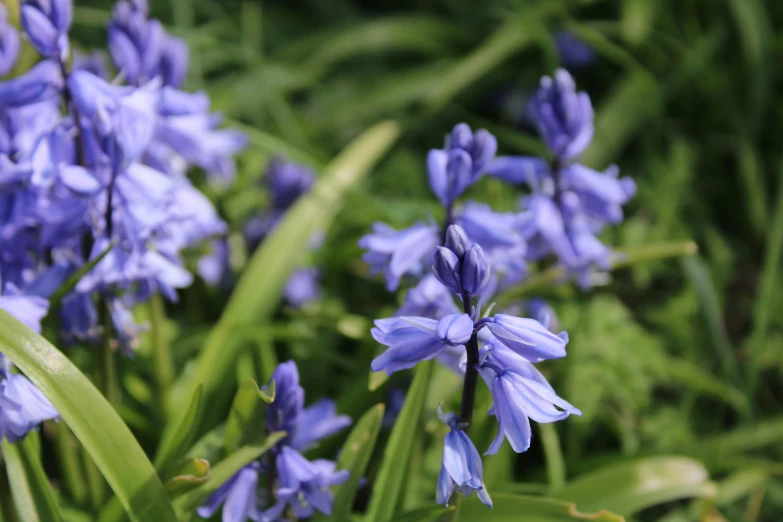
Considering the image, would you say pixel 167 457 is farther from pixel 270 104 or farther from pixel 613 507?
pixel 270 104

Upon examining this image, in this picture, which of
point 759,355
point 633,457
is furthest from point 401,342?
point 759,355

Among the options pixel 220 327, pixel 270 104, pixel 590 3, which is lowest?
pixel 220 327

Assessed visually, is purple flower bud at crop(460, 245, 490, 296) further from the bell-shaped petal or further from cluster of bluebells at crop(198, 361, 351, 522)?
cluster of bluebells at crop(198, 361, 351, 522)

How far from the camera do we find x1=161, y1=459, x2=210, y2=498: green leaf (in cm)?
170

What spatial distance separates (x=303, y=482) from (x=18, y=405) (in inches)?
26.3

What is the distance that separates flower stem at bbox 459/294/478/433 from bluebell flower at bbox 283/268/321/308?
1708 millimetres

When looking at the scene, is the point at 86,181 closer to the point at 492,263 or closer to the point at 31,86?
the point at 31,86

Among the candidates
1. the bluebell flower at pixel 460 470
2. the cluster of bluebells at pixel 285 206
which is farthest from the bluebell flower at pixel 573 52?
the bluebell flower at pixel 460 470

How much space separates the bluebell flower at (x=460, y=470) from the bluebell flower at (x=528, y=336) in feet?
0.78

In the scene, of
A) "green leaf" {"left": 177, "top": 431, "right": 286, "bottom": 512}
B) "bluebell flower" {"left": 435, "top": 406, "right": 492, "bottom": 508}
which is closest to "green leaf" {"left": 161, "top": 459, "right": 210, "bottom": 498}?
"green leaf" {"left": 177, "top": 431, "right": 286, "bottom": 512}

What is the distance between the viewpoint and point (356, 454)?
191cm

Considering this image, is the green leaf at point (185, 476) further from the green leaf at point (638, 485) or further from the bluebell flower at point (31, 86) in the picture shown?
the green leaf at point (638, 485)

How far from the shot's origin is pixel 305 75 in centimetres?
440

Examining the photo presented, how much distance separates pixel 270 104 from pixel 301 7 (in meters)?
1.98
